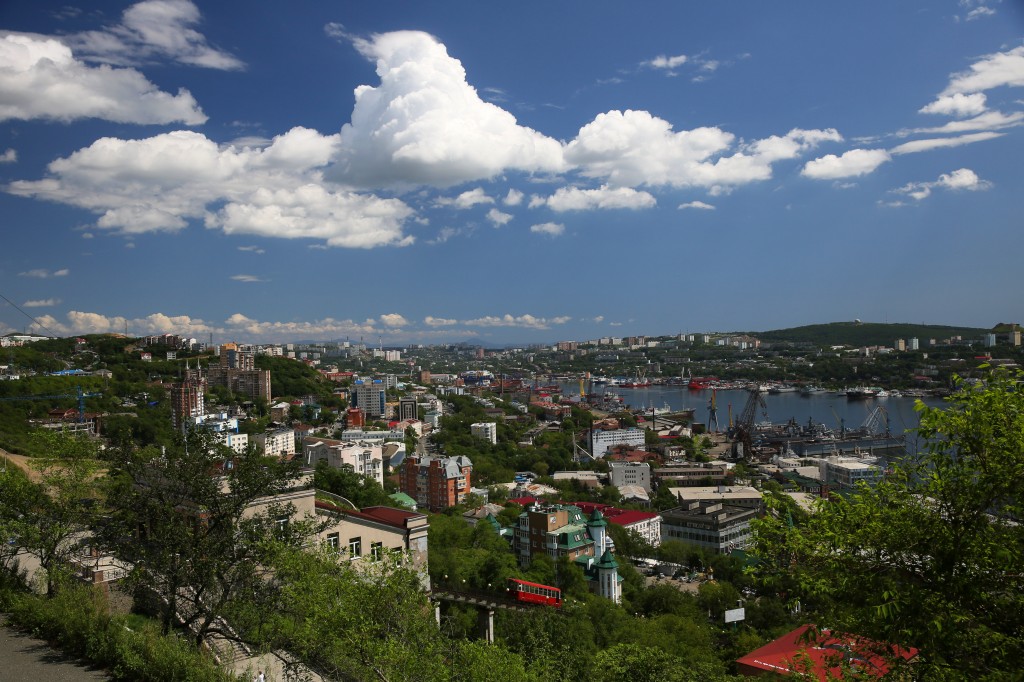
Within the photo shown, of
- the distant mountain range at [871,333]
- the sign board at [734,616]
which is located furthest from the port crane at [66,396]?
the distant mountain range at [871,333]

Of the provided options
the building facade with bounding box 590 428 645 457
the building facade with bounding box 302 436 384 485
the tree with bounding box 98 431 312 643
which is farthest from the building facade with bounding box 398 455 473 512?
the tree with bounding box 98 431 312 643

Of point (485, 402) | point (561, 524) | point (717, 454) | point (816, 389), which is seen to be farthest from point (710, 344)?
point (561, 524)

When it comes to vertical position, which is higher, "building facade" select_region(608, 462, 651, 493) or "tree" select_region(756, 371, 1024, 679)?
"tree" select_region(756, 371, 1024, 679)

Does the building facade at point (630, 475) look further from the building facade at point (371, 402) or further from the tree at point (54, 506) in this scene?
the tree at point (54, 506)

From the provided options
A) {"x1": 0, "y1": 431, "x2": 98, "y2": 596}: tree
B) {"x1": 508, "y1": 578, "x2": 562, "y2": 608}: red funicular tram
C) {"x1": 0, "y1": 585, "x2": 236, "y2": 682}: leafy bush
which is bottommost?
{"x1": 508, "y1": 578, "x2": 562, "y2": 608}: red funicular tram

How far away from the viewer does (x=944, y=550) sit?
143 cm

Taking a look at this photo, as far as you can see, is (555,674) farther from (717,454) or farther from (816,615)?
(717,454)

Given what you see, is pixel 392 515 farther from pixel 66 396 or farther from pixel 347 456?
pixel 66 396

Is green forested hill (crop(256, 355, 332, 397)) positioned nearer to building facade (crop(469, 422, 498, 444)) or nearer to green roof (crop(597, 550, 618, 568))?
building facade (crop(469, 422, 498, 444))

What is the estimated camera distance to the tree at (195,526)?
286 cm

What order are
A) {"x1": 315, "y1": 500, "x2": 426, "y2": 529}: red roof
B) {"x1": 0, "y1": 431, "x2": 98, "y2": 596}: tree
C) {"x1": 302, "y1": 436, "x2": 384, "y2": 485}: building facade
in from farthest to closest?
{"x1": 302, "y1": 436, "x2": 384, "y2": 485}: building facade < {"x1": 315, "y1": 500, "x2": 426, "y2": 529}: red roof < {"x1": 0, "y1": 431, "x2": 98, "y2": 596}: tree

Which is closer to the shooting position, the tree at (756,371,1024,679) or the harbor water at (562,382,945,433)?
the tree at (756,371,1024,679)

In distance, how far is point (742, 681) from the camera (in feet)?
12.2

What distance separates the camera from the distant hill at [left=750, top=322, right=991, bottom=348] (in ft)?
158
